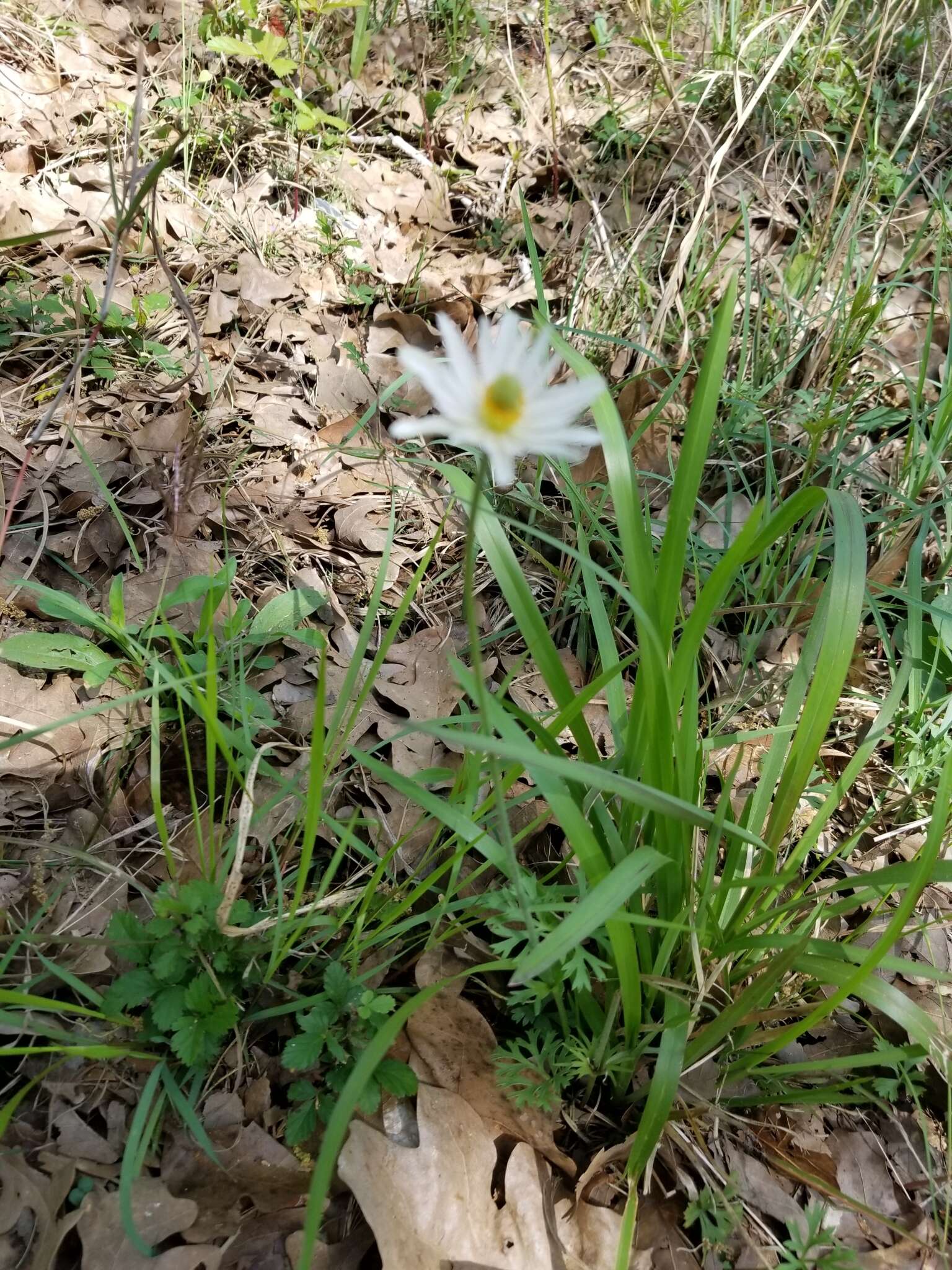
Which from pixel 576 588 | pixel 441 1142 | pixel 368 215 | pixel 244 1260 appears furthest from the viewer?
pixel 368 215

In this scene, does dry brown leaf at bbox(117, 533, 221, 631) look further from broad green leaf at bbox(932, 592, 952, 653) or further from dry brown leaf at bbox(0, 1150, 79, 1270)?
Answer: broad green leaf at bbox(932, 592, 952, 653)

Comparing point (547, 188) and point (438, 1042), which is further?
point (547, 188)

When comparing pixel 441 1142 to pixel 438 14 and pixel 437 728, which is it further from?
pixel 438 14

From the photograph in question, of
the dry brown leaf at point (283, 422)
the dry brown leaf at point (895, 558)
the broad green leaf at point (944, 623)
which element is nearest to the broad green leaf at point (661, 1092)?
the broad green leaf at point (944, 623)

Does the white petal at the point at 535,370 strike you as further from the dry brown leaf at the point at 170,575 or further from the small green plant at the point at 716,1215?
the small green plant at the point at 716,1215

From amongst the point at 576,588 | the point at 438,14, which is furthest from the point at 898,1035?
the point at 438,14

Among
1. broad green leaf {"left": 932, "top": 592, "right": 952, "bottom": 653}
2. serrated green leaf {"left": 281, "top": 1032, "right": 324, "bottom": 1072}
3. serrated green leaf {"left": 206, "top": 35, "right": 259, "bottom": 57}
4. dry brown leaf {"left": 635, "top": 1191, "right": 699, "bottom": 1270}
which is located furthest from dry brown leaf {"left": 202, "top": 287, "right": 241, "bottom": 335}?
dry brown leaf {"left": 635, "top": 1191, "right": 699, "bottom": 1270}
